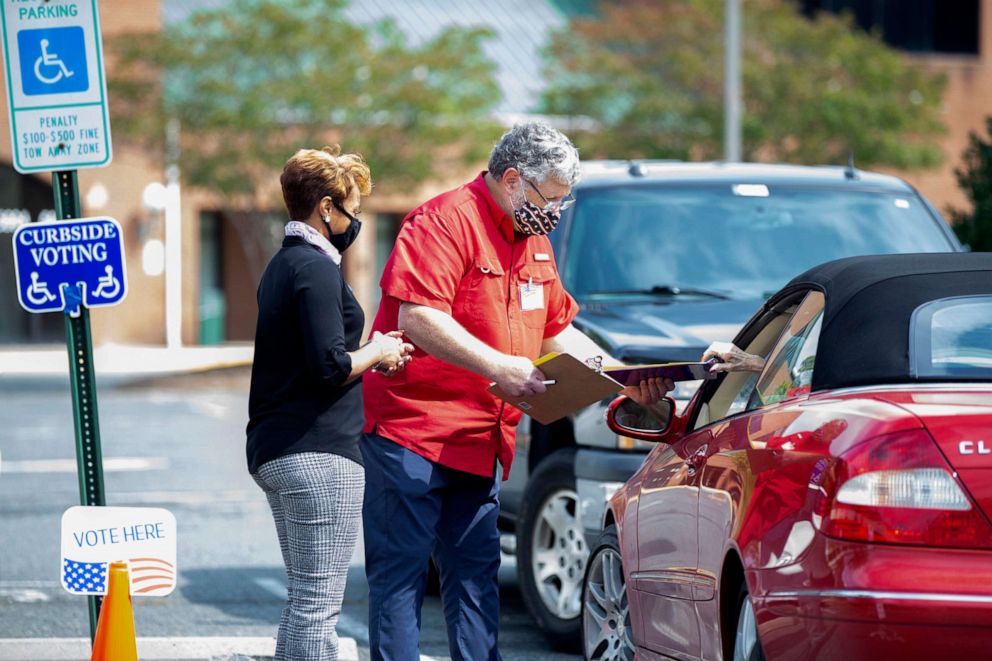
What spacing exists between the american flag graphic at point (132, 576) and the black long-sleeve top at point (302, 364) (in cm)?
81

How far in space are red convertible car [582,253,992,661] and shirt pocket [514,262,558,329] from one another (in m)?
0.41

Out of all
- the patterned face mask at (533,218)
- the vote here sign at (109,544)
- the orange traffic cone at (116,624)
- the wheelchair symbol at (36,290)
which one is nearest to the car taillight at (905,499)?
the patterned face mask at (533,218)

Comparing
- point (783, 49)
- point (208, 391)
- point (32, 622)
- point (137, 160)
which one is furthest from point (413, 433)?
point (137, 160)

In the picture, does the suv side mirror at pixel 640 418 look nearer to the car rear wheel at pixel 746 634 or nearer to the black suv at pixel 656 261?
the car rear wheel at pixel 746 634

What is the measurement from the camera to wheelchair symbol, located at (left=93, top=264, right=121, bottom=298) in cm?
650

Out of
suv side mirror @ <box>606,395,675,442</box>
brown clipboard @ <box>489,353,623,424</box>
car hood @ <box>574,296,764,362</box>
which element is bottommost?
car hood @ <box>574,296,764,362</box>

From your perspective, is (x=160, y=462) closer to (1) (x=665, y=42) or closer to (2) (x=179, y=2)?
(1) (x=665, y=42)

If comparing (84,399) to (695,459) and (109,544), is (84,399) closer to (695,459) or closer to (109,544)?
(109,544)

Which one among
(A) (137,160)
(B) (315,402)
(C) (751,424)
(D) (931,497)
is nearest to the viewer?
(D) (931,497)

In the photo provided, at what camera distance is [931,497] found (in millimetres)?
3828

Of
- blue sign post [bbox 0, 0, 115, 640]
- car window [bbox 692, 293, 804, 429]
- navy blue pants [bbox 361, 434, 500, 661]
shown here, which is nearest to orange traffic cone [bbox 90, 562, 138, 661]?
navy blue pants [bbox 361, 434, 500, 661]

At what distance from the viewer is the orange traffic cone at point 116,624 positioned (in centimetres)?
549

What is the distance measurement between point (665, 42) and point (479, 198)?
3006 cm

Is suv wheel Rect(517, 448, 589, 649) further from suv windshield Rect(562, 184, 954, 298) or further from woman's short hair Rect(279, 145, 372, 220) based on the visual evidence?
woman's short hair Rect(279, 145, 372, 220)
